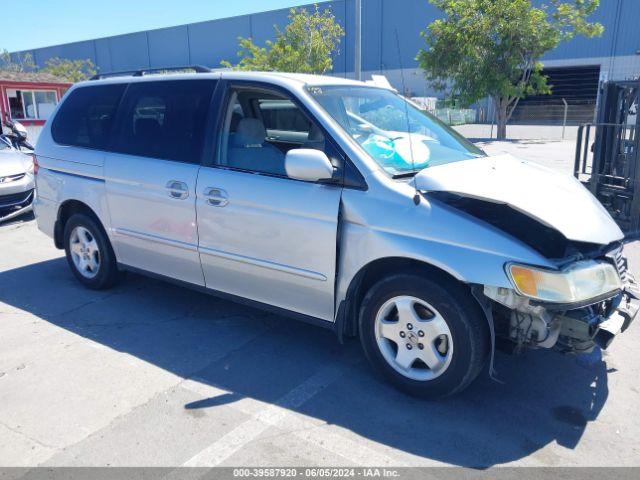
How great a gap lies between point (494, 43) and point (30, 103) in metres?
19.0

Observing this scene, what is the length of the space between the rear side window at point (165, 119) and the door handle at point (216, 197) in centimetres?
30

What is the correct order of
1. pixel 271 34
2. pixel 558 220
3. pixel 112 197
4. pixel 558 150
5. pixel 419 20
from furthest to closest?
pixel 271 34 → pixel 419 20 → pixel 558 150 → pixel 112 197 → pixel 558 220

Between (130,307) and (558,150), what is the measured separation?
17722 mm

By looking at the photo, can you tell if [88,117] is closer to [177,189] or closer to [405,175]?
[177,189]

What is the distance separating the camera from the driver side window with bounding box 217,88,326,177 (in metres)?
3.88

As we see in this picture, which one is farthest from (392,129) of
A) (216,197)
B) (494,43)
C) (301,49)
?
(494,43)

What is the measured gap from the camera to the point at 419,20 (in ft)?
128

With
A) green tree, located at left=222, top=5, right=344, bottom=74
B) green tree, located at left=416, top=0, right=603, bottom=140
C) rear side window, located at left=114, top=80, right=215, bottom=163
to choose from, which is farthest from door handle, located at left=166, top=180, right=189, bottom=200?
green tree, located at left=416, top=0, right=603, bottom=140

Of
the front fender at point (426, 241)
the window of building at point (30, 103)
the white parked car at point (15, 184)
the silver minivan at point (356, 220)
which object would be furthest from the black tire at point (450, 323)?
the window of building at point (30, 103)

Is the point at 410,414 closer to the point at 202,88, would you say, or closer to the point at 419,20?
the point at 202,88

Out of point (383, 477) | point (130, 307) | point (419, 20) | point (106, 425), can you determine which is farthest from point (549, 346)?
point (419, 20)

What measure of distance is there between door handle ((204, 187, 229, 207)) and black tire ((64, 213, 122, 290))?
1.52m

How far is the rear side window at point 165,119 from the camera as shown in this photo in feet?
14.0

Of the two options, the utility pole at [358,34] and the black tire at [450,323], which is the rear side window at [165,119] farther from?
the utility pole at [358,34]
